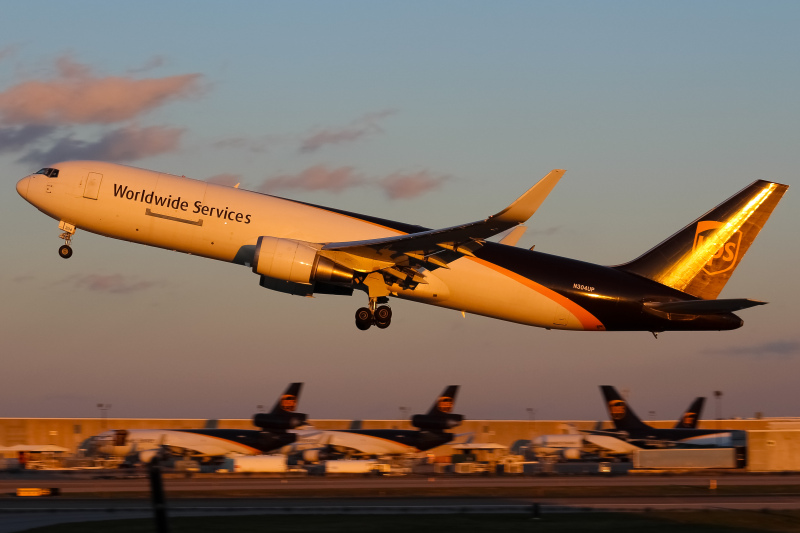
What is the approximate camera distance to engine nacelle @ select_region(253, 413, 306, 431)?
62531 mm

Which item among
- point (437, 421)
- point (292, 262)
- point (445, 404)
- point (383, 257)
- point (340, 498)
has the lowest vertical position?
point (340, 498)

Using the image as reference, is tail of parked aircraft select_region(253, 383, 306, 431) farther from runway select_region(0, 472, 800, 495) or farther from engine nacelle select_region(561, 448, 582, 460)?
engine nacelle select_region(561, 448, 582, 460)

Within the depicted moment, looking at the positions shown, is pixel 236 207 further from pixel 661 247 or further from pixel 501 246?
pixel 661 247

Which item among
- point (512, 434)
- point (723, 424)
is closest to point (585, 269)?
point (512, 434)

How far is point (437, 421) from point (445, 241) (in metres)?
31.3

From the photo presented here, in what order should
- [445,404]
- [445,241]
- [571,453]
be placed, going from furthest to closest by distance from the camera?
[445,404] → [571,453] → [445,241]

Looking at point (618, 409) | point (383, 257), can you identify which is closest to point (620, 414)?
point (618, 409)

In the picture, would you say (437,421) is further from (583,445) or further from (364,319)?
(364,319)

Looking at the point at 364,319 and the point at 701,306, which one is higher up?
the point at 701,306

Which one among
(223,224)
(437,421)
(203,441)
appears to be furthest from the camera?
(437,421)

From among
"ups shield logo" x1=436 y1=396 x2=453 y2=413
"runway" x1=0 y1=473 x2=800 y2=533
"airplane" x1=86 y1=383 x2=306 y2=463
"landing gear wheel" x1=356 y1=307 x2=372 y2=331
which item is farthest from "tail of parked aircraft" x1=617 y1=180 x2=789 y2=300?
"airplane" x1=86 y1=383 x2=306 y2=463

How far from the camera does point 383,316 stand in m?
40.1

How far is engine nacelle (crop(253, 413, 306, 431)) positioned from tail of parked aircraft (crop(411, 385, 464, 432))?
834cm

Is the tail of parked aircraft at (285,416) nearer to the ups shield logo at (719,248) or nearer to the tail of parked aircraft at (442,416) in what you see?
the tail of parked aircraft at (442,416)
